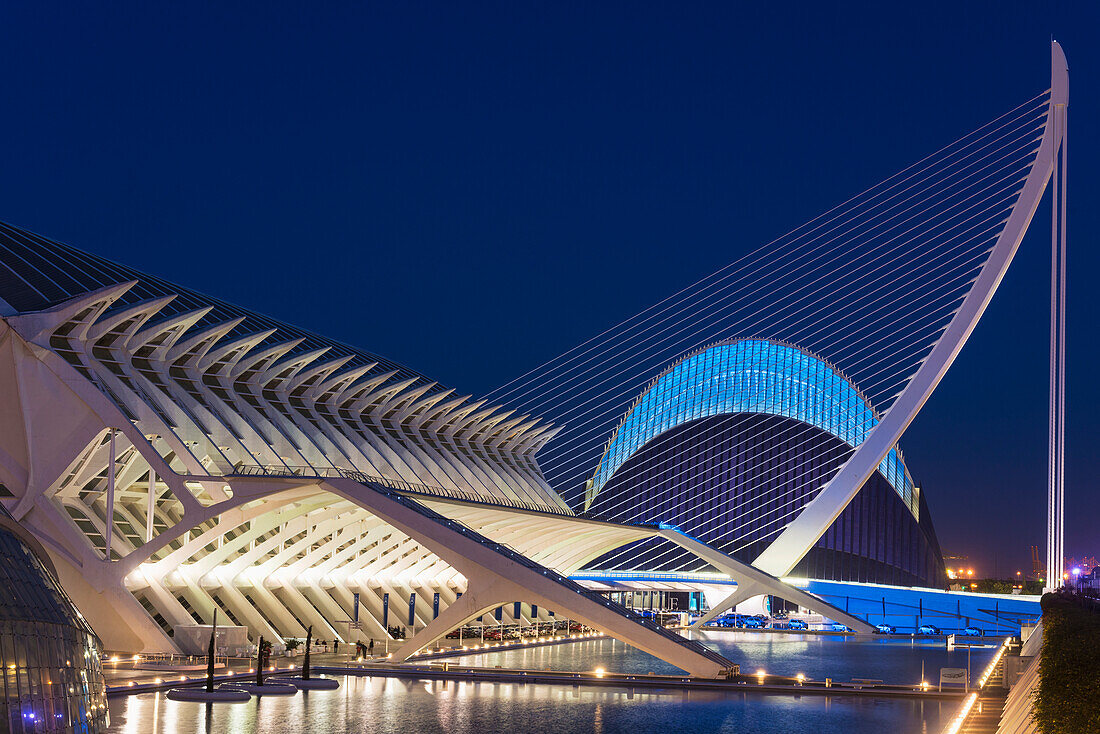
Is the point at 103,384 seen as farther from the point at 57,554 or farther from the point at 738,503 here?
the point at 738,503

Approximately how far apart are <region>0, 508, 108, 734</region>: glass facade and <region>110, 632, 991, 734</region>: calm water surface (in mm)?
10323

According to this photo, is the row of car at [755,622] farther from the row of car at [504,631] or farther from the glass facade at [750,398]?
the glass facade at [750,398]

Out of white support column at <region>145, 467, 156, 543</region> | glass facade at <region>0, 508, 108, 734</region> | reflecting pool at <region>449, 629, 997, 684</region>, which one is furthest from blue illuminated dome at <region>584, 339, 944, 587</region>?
glass facade at <region>0, 508, 108, 734</region>

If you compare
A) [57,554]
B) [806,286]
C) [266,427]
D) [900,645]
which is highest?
[806,286]

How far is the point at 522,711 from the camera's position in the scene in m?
24.7

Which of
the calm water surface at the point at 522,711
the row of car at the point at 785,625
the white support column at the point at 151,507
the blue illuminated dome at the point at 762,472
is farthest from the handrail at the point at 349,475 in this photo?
the blue illuminated dome at the point at 762,472

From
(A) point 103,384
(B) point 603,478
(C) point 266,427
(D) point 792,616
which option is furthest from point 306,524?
(B) point 603,478

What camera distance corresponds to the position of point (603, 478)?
96000mm

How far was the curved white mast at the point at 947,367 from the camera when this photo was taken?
4922 cm

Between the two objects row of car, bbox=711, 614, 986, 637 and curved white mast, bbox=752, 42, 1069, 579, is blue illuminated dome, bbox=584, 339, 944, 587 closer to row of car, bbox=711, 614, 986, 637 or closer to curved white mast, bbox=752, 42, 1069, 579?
row of car, bbox=711, 614, 986, 637

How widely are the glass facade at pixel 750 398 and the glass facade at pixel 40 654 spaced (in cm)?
7783

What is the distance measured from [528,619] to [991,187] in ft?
104

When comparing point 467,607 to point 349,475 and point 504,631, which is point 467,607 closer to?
point 349,475

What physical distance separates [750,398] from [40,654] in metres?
82.7
